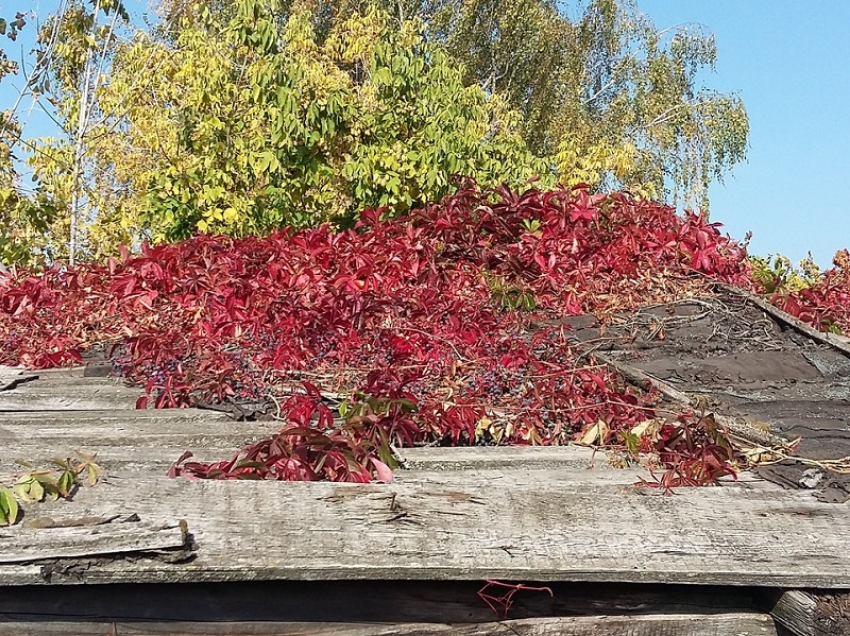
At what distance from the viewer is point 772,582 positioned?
177 centimetres

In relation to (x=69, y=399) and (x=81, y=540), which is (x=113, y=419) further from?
(x=81, y=540)

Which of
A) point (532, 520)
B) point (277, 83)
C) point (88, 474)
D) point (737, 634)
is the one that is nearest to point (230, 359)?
point (88, 474)

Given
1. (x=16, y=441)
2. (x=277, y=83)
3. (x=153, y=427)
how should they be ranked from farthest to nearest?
1. (x=277, y=83)
2. (x=153, y=427)
3. (x=16, y=441)

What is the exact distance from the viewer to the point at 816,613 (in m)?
1.77

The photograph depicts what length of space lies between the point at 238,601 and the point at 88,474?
1.39 ft

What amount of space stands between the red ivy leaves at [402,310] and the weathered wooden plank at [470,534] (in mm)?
441

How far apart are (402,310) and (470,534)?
202 centimetres

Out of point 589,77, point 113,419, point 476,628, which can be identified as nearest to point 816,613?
point 476,628

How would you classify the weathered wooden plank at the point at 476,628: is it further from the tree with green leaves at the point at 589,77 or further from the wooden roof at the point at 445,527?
the tree with green leaves at the point at 589,77

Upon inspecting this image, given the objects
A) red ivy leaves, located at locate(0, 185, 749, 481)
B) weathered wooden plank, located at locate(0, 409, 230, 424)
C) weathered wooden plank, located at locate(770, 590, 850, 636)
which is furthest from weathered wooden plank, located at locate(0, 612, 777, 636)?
weathered wooden plank, located at locate(0, 409, 230, 424)

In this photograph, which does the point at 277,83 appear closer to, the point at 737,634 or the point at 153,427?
the point at 153,427

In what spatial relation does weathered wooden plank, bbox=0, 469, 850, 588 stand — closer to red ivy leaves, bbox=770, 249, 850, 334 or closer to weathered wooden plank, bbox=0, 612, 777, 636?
weathered wooden plank, bbox=0, 612, 777, 636

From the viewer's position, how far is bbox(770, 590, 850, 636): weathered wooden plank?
1.77 meters

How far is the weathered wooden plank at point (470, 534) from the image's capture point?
5.47 ft
